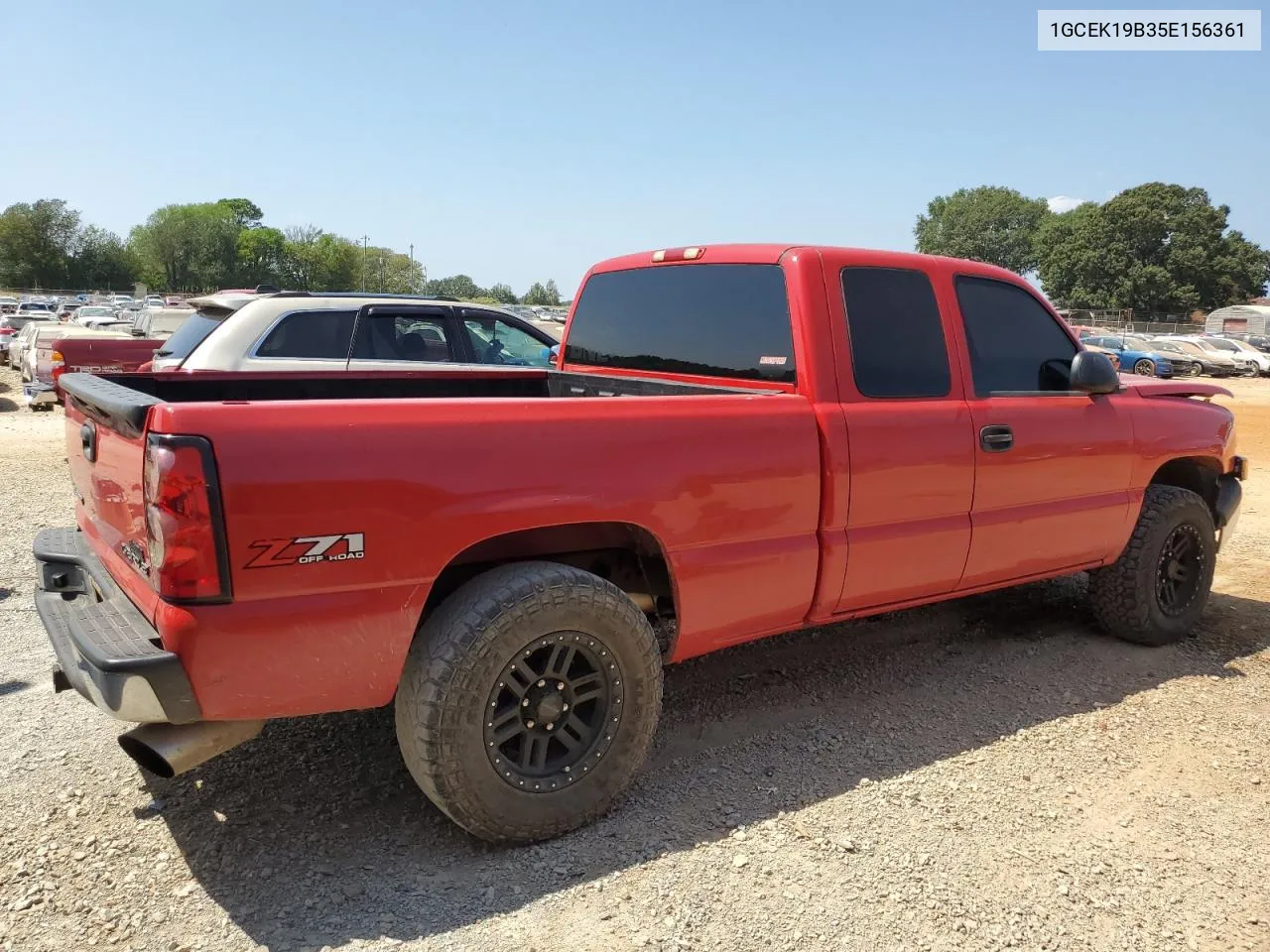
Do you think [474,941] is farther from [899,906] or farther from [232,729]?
[899,906]

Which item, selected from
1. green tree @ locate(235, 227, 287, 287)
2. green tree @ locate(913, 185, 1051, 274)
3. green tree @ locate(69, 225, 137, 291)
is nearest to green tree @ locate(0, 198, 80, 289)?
green tree @ locate(69, 225, 137, 291)

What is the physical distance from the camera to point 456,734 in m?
2.68

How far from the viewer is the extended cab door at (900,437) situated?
139 inches

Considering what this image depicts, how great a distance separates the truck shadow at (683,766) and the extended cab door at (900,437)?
1.97 ft

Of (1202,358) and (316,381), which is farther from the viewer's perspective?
(1202,358)

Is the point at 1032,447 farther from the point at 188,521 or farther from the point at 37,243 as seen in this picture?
the point at 37,243

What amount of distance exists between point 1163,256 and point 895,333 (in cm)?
8480

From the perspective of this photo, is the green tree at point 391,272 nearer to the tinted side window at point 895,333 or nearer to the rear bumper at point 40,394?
the rear bumper at point 40,394

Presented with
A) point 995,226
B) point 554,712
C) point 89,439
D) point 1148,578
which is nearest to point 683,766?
point 554,712

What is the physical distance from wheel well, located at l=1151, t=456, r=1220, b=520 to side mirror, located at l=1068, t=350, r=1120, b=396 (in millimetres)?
1055

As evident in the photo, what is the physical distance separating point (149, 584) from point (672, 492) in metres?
1.58

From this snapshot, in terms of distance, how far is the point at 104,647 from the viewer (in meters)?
2.46

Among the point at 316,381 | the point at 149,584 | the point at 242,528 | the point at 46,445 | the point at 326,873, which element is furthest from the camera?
the point at 46,445

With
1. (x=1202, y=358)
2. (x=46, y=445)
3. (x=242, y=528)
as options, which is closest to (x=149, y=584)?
(x=242, y=528)
